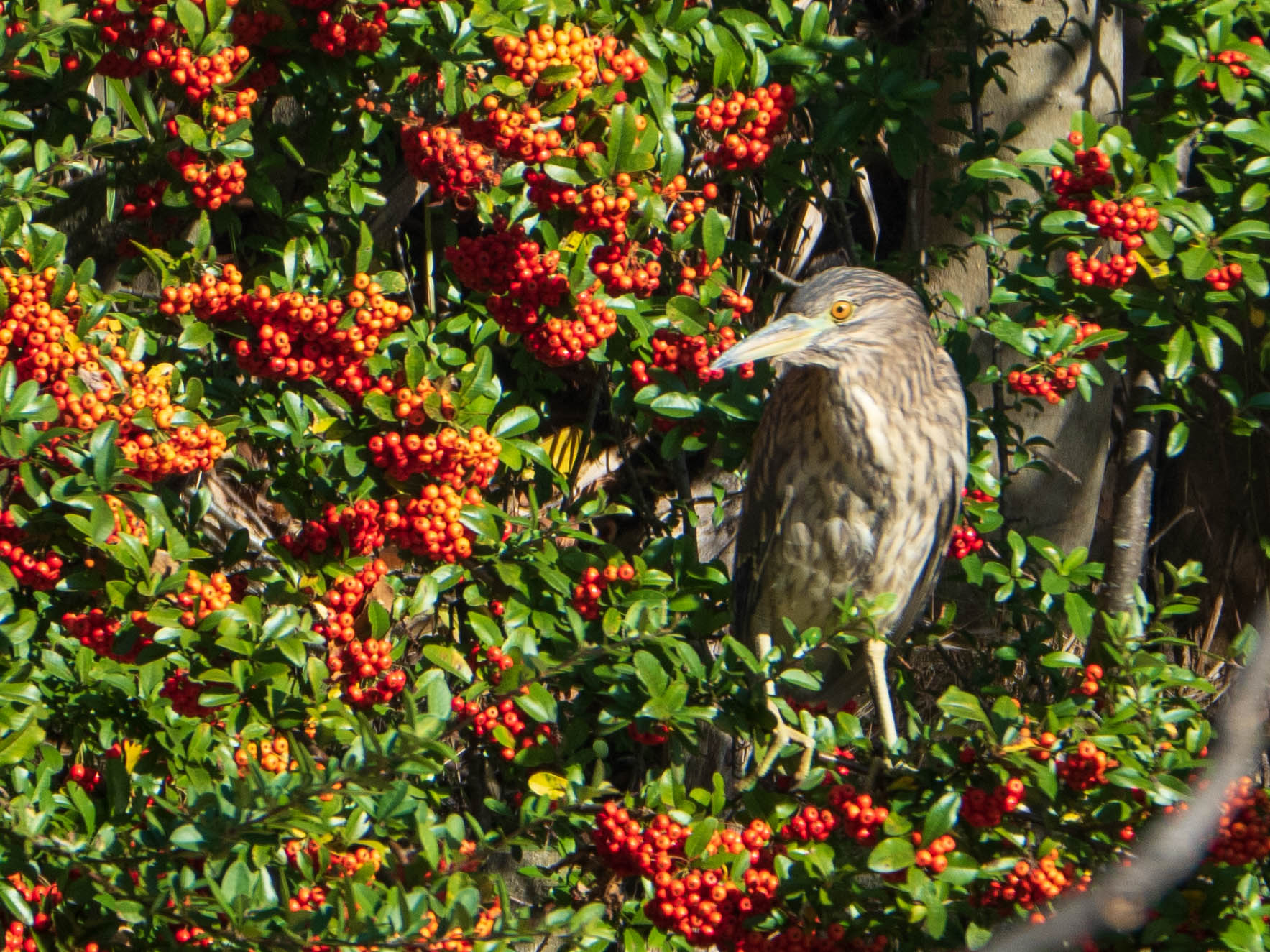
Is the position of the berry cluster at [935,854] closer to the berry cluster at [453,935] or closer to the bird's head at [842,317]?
the berry cluster at [453,935]

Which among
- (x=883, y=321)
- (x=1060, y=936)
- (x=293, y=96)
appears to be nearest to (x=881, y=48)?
(x=883, y=321)

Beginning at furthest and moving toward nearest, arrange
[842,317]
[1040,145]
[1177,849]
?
[1040,145], [842,317], [1177,849]

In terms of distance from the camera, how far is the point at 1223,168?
2.66 metres

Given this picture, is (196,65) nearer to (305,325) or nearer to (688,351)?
(305,325)

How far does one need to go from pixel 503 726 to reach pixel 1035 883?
931mm

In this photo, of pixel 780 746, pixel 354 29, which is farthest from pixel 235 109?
pixel 780 746

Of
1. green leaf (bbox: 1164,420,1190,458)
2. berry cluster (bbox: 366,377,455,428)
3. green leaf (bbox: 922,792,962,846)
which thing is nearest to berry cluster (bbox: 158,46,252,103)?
berry cluster (bbox: 366,377,455,428)

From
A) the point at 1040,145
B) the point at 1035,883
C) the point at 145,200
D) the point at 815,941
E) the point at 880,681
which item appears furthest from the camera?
the point at 1040,145

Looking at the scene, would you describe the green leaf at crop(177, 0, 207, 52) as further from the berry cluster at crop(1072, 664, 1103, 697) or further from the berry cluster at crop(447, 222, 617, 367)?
the berry cluster at crop(1072, 664, 1103, 697)

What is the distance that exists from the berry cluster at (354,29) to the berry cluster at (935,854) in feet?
5.27

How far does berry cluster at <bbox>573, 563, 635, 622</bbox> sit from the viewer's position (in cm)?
249

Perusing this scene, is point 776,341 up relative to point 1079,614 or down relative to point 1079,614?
up

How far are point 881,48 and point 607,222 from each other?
91cm

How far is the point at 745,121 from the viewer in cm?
254
